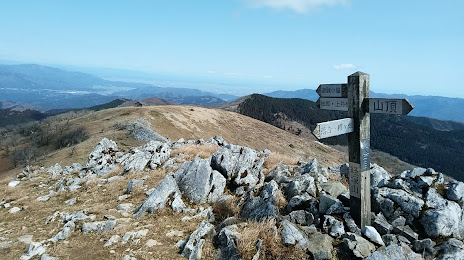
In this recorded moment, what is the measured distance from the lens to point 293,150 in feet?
301

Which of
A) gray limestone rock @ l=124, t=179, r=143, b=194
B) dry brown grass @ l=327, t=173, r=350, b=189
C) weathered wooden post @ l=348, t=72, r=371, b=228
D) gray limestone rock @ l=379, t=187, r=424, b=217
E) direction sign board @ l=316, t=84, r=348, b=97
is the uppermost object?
direction sign board @ l=316, t=84, r=348, b=97

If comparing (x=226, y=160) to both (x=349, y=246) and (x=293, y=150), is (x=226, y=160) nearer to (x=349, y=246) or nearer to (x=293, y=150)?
(x=349, y=246)

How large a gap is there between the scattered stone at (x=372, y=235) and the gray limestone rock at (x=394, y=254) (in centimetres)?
41

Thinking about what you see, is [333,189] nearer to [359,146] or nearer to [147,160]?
[359,146]

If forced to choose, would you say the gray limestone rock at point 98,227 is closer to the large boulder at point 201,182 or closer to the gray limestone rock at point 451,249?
the large boulder at point 201,182

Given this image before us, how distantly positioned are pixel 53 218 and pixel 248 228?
8.81 meters

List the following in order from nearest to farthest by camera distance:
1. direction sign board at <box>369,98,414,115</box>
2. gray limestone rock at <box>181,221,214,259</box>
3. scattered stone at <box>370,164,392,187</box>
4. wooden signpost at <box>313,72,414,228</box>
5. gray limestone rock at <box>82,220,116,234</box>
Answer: direction sign board at <box>369,98,414,115</box>, gray limestone rock at <box>181,221,214,259</box>, wooden signpost at <box>313,72,414,228</box>, gray limestone rock at <box>82,220,116,234</box>, scattered stone at <box>370,164,392,187</box>

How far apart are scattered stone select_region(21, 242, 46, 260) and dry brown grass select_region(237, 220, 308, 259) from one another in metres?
6.62

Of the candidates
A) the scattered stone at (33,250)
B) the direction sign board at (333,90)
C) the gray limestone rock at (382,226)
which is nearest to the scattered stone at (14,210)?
the scattered stone at (33,250)

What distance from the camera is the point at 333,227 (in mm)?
8391

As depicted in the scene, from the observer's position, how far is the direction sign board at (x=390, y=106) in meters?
7.38

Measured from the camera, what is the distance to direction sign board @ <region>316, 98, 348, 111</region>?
28.7 ft

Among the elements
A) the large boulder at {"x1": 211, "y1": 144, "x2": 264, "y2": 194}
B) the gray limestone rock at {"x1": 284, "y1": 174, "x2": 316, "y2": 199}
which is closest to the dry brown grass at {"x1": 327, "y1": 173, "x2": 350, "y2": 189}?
the gray limestone rock at {"x1": 284, "y1": 174, "x2": 316, "y2": 199}

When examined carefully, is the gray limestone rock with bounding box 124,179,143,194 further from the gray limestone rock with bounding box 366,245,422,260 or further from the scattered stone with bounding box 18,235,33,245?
the gray limestone rock with bounding box 366,245,422,260
